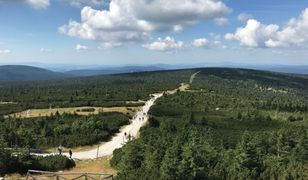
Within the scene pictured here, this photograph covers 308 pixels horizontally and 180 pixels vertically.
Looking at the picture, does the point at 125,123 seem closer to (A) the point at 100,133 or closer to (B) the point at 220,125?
(A) the point at 100,133

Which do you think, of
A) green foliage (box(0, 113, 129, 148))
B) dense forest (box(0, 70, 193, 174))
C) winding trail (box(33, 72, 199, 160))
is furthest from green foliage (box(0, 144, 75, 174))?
green foliage (box(0, 113, 129, 148))

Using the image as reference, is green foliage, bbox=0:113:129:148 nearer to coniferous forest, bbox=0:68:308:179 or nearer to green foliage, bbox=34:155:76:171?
coniferous forest, bbox=0:68:308:179

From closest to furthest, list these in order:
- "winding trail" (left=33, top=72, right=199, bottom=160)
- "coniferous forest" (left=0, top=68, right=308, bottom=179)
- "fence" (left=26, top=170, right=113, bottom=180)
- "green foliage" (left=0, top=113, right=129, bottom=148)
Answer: "fence" (left=26, top=170, right=113, bottom=180), "coniferous forest" (left=0, top=68, right=308, bottom=179), "green foliage" (left=0, top=113, right=129, bottom=148), "winding trail" (left=33, top=72, right=199, bottom=160)

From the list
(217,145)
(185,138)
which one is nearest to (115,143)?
(185,138)

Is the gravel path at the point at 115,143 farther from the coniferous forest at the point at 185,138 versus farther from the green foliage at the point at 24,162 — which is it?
the green foliage at the point at 24,162

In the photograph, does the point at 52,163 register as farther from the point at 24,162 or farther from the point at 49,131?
the point at 49,131

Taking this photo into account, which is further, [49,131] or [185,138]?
[49,131]

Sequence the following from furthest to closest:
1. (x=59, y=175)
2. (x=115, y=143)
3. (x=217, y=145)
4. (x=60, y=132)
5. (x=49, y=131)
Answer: (x=60, y=132) → (x=49, y=131) → (x=115, y=143) → (x=217, y=145) → (x=59, y=175)

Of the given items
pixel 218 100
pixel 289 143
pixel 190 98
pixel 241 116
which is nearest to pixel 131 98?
pixel 190 98

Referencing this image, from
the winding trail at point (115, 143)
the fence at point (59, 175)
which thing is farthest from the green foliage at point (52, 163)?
the winding trail at point (115, 143)
